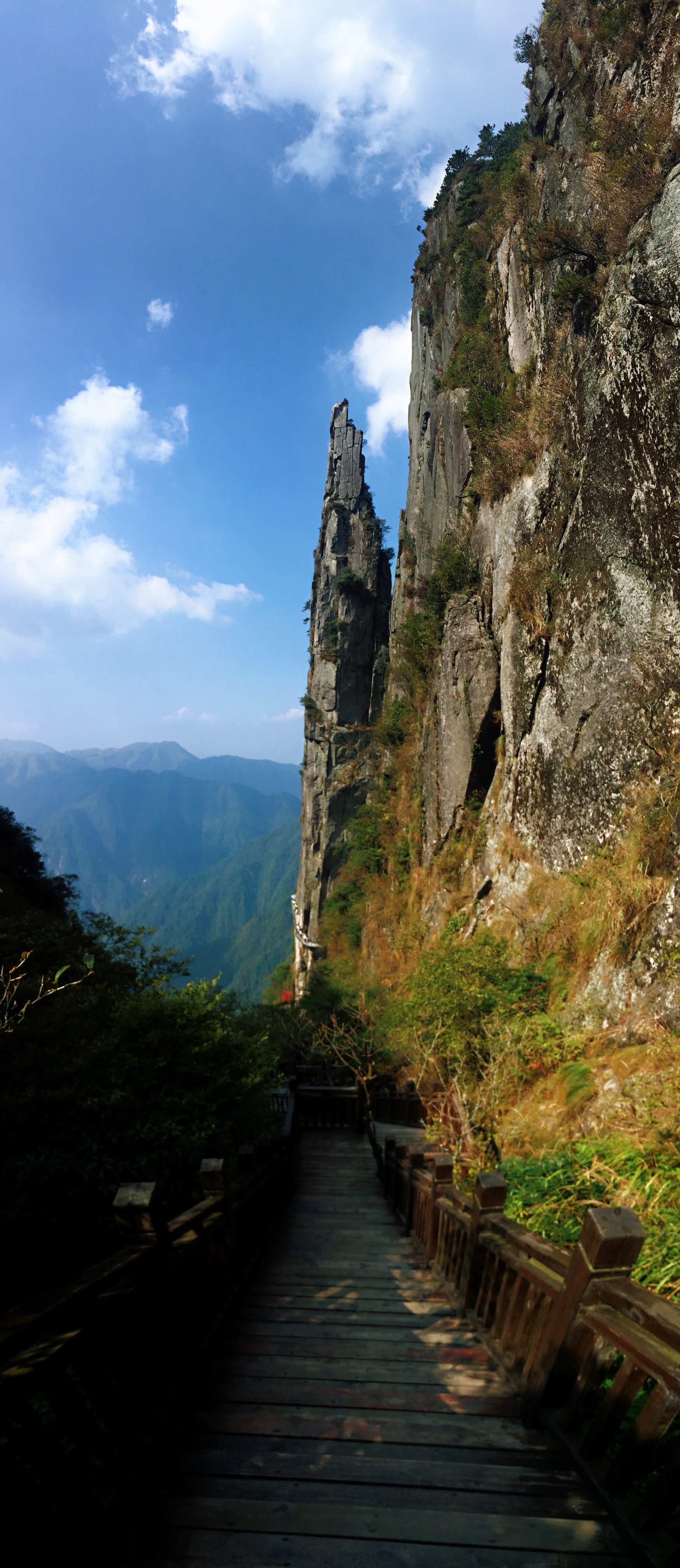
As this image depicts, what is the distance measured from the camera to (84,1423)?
2135mm

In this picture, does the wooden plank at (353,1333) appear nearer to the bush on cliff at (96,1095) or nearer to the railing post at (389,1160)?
the bush on cliff at (96,1095)

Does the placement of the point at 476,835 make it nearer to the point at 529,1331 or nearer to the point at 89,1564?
the point at 529,1331

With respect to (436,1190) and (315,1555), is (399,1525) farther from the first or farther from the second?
(436,1190)

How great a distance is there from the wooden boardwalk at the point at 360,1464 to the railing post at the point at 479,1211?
246 millimetres

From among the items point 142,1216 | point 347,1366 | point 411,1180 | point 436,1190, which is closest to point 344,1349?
point 347,1366

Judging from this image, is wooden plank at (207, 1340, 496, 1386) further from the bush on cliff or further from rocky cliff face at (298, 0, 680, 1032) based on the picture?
rocky cliff face at (298, 0, 680, 1032)

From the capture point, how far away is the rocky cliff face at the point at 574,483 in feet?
29.2

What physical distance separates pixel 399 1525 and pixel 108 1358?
1.20 metres

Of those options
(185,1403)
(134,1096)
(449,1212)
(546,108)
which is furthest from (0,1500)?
(546,108)

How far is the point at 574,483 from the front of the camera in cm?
1136

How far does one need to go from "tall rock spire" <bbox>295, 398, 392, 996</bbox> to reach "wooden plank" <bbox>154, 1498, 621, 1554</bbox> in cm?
3096

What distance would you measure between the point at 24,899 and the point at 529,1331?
606 inches

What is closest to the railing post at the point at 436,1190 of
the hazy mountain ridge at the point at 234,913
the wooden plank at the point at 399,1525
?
the wooden plank at the point at 399,1525

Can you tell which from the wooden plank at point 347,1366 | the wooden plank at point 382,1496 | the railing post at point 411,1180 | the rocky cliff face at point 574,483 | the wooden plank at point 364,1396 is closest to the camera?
the wooden plank at point 382,1496
